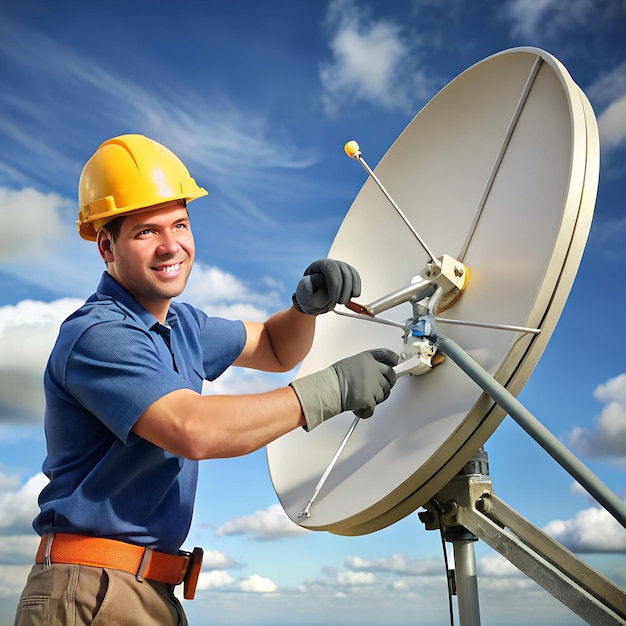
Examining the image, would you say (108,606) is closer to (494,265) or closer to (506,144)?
(494,265)

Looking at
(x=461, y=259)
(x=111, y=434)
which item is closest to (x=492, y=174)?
(x=461, y=259)

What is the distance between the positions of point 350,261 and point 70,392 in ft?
6.92

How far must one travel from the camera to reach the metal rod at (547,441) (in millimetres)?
2912

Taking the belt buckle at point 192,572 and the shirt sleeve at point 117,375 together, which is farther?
the belt buckle at point 192,572

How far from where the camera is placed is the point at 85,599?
3.00 m

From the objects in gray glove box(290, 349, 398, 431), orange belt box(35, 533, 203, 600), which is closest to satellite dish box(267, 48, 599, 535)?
gray glove box(290, 349, 398, 431)

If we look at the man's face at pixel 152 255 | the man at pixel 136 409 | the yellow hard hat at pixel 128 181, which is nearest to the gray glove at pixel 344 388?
the man at pixel 136 409

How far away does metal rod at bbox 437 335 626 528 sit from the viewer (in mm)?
2912

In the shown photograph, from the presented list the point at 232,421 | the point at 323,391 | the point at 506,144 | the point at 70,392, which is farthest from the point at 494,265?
the point at 70,392

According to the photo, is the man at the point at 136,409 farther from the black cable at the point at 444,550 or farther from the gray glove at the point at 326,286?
the black cable at the point at 444,550

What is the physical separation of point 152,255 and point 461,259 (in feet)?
4.94

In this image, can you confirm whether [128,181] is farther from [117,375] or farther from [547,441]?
[547,441]

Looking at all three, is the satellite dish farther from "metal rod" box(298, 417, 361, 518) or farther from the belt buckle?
the belt buckle

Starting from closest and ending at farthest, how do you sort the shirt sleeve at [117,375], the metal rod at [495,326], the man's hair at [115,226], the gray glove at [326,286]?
the shirt sleeve at [117,375] → the metal rod at [495,326] → the man's hair at [115,226] → the gray glove at [326,286]
